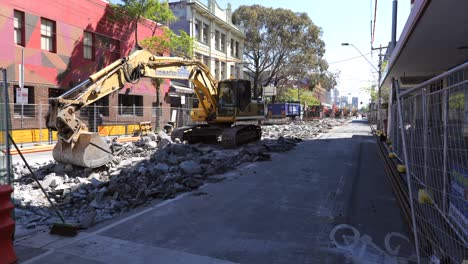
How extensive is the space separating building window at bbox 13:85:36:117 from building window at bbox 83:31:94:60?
4.61 meters

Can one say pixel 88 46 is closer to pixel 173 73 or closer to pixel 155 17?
pixel 155 17

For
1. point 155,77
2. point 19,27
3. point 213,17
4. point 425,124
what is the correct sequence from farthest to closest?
point 213,17 → point 19,27 → point 155,77 → point 425,124

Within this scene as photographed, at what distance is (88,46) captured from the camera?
77.6 feet

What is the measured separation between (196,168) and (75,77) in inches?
595

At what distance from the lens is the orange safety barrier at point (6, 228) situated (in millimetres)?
4172

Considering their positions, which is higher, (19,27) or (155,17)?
(155,17)

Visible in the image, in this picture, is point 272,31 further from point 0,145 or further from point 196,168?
Answer: point 0,145

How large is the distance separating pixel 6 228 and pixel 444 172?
187 inches

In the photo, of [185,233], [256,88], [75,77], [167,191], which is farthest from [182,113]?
[185,233]

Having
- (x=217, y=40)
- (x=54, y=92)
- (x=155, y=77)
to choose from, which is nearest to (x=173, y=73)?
(x=155, y=77)

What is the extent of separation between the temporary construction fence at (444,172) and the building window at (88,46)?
21.7 metres

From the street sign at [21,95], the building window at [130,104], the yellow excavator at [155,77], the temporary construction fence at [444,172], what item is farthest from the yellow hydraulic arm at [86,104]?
the building window at [130,104]

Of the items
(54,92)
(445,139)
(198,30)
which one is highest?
(198,30)

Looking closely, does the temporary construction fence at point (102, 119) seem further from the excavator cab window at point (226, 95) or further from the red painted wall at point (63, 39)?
the excavator cab window at point (226, 95)
